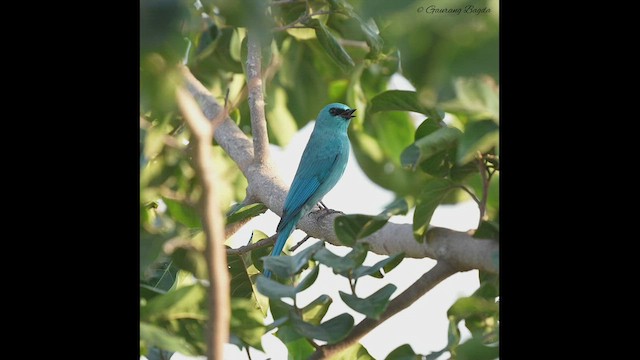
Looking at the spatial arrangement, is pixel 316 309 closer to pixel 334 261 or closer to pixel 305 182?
pixel 334 261

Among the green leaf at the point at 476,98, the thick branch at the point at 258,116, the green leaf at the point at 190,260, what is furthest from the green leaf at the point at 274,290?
the thick branch at the point at 258,116

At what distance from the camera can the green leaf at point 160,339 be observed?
4.76ft

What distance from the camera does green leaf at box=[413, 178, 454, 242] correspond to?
1.56 metres

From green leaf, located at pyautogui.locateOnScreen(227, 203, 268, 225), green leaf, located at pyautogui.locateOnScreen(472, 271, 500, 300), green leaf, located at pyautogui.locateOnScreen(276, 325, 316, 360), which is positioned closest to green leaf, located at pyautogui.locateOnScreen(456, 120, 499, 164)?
green leaf, located at pyautogui.locateOnScreen(472, 271, 500, 300)

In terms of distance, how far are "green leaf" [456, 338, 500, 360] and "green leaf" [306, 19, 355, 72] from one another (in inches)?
29.4

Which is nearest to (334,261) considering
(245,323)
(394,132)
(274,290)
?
(274,290)

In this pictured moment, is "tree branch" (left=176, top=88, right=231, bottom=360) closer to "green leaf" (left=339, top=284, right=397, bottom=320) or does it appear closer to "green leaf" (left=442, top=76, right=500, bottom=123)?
"green leaf" (left=339, top=284, right=397, bottom=320)

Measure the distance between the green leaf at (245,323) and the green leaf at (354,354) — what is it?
153mm

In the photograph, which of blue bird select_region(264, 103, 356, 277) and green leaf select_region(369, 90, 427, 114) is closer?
green leaf select_region(369, 90, 427, 114)

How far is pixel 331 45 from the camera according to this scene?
1972mm

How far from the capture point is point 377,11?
3.90 ft

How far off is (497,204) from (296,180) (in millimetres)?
741

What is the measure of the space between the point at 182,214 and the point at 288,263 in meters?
0.22
